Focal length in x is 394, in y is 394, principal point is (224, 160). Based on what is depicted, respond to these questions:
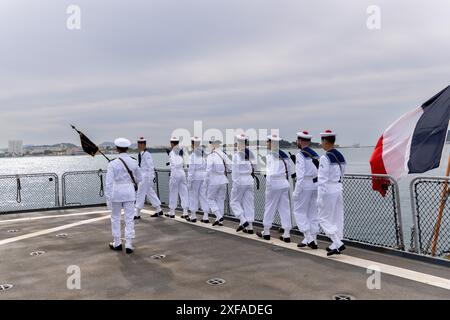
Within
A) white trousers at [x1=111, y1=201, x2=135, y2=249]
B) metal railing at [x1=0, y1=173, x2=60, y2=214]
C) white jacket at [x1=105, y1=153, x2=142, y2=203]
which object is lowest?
metal railing at [x1=0, y1=173, x2=60, y2=214]

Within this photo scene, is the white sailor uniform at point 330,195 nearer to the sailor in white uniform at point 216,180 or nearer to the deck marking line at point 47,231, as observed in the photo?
the sailor in white uniform at point 216,180

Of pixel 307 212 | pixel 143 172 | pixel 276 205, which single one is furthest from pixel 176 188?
pixel 307 212

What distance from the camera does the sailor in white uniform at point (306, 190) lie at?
23.9 ft

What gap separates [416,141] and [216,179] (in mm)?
4780

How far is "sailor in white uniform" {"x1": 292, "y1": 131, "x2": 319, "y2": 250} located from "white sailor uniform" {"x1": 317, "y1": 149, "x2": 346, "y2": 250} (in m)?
0.51

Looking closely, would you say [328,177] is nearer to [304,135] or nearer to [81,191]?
[304,135]

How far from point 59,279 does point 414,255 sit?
5.59 m

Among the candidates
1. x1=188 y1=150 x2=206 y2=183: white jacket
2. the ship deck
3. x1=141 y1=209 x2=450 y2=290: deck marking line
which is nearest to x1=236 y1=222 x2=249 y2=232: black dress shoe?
the ship deck

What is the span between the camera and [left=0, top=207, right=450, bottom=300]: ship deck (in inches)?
201

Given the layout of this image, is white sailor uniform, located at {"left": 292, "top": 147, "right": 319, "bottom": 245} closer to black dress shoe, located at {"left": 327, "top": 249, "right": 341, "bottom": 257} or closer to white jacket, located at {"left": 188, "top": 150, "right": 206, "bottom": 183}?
black dress shoe, located at {"left": 327, "top": 249, "right": 341, "bottom": 257}

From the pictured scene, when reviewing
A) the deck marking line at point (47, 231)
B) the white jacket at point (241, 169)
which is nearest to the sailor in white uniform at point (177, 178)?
the deck marking line at point (47, 231)
